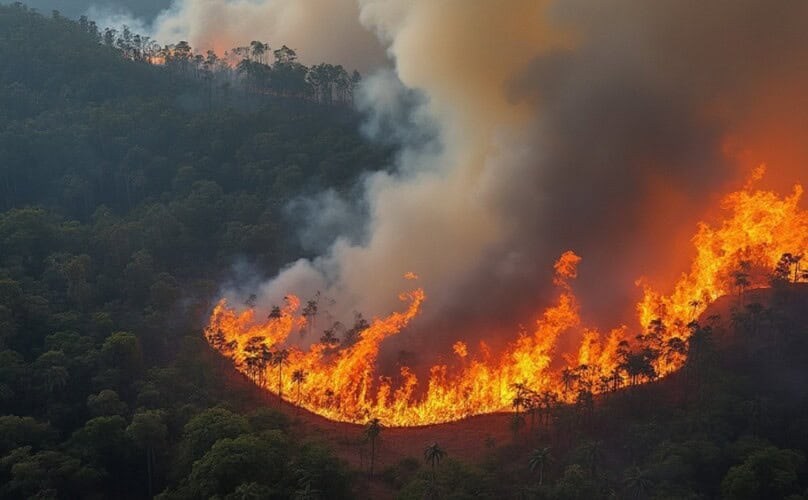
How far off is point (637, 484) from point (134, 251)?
172 ft

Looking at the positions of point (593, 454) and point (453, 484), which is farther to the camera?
point (593, 454)

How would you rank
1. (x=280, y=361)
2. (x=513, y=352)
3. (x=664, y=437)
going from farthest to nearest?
(x=513, y=352), (x=280, y=361), (x=664, y=437)

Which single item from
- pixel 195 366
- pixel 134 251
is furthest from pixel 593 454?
pixel 134 251

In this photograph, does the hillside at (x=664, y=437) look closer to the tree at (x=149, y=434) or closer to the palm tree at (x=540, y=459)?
the palm tree at (x=540, y=459)

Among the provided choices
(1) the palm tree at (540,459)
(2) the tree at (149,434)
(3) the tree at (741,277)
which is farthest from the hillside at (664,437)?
(2) the tree at (149,434)

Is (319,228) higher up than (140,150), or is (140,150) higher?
(140,150)

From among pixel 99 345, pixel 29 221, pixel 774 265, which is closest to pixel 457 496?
pixel 99 345

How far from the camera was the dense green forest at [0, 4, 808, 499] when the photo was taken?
44.2 m

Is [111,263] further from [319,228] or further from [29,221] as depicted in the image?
[319,228]

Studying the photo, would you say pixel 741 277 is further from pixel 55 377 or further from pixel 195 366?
pixel 55 377

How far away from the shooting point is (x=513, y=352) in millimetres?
62719

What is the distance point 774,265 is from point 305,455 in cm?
4843

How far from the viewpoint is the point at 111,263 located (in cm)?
7162

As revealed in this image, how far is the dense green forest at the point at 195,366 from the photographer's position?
145ft
